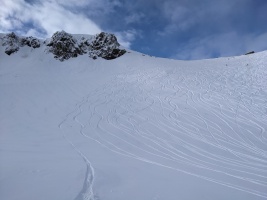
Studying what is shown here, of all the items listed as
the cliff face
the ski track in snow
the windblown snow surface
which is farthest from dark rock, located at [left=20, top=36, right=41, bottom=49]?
the ski track in snow

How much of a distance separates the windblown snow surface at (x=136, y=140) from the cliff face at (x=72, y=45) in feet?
35.5

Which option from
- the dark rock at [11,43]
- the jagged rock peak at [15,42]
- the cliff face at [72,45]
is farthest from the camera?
the jagged rock peak at [15,42]

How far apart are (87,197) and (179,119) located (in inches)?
198

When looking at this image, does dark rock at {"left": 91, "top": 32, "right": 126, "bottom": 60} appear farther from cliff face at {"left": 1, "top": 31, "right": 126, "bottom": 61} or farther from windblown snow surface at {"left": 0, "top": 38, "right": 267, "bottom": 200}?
windblown snow surface at {"left": 0, "top": 38, "right": 267, "bottom": 200}

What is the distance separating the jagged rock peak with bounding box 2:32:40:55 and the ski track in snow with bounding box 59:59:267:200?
19.3 metres

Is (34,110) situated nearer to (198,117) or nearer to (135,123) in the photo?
(135,123)

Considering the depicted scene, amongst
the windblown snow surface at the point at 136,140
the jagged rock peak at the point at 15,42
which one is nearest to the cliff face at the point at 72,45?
the jagged rock peak at the point at 15,42

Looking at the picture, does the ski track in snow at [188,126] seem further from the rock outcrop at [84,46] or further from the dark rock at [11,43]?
the dark rock at [11,43]

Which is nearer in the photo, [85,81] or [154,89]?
[154,89]

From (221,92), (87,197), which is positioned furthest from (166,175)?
(221,92)

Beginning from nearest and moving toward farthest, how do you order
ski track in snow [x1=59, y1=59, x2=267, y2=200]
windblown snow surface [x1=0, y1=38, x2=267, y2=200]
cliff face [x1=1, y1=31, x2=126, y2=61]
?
windblown snow surface [x1=0, y1=38, x2=267, y2=200] < ski track in snow [x1=59, y1=59, x2=267, y2=200] < cliff face [x1=1, y1=31, x2=126, y2=61]

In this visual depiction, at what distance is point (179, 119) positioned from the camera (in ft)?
24.4

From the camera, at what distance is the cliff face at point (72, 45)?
2370cm

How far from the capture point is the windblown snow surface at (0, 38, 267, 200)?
3.46 m
